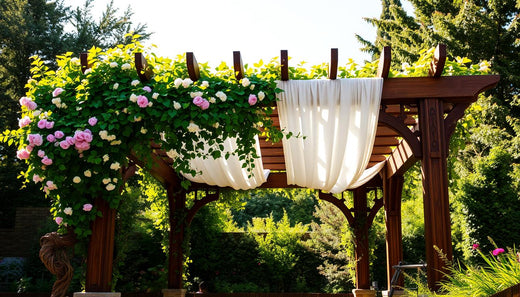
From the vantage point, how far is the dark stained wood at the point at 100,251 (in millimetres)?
4305

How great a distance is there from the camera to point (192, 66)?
433 centimetres

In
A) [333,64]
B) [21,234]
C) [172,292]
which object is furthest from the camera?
[21,234]

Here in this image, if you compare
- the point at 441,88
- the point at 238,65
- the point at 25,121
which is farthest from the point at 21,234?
the point at 441,88

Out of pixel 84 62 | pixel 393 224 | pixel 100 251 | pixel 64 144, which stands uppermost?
pixel 84 62

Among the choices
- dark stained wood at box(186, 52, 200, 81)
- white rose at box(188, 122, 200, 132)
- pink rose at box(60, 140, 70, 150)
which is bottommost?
pink rose at box(60, 140, 70, 150)

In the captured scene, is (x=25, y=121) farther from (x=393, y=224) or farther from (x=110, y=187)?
(x=393, y=224)

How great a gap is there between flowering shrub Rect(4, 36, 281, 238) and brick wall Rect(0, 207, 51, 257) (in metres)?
8.80

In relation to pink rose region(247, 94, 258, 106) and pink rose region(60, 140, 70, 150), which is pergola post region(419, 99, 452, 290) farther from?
pink rose region(60, 140, 70, 150)

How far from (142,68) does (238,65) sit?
819 millimetres

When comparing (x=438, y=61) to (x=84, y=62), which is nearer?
(x=438, y=61)

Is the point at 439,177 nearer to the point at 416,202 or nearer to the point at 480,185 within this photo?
the point at 480,185

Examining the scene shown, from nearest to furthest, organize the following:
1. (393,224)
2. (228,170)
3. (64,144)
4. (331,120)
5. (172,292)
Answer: (64,144)
(331,120)
(228,170)
(393,224)
(172,292)

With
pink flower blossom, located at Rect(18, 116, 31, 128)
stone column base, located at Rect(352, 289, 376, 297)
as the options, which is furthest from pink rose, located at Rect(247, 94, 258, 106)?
stone column base, located at Rect(352, 289, 376, 297)

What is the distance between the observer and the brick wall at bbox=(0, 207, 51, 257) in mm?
12336
